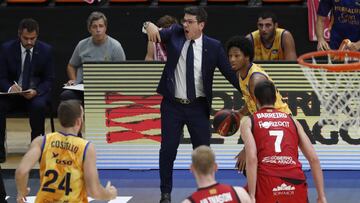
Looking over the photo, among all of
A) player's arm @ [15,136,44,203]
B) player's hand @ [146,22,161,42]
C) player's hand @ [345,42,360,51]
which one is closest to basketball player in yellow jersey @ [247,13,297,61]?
player's hand @ [345,42,360,51]

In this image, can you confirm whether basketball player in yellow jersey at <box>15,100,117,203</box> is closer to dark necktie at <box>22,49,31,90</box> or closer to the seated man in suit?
the seated man in suit

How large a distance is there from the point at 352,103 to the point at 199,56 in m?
2.26

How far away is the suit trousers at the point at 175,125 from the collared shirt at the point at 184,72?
4.4 inches

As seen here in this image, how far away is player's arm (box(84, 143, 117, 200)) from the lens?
22.6 ft

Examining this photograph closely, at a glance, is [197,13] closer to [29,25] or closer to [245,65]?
[245,65]

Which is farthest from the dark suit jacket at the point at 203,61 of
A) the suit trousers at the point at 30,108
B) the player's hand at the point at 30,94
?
the player's hand at the point at 30,94

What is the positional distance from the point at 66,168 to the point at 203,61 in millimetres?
3172

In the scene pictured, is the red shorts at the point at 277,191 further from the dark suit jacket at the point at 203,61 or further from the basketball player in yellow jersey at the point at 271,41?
the basketball player in yellow jersey at the point at 271,41

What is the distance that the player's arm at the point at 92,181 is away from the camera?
22.6 feet

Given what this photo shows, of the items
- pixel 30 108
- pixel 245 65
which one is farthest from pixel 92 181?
pixel 30 108

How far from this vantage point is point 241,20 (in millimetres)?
13844

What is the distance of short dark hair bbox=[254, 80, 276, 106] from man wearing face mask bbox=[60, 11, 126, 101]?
14.9 ft

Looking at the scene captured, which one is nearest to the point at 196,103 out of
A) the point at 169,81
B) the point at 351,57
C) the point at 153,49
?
the point at 169,81

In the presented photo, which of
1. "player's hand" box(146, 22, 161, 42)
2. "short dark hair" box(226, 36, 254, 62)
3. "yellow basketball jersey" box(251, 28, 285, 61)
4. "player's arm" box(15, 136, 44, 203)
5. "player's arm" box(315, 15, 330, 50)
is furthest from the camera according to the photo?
"yellow basketball jersey" box(251, 28, 285, 61)
